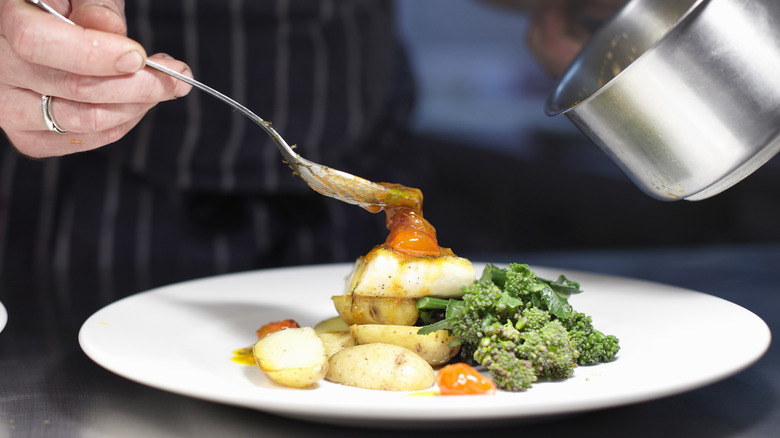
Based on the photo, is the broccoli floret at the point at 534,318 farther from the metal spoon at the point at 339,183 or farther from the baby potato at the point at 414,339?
the metal spoon at the point at 339,183

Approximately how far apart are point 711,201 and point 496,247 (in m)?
1.32

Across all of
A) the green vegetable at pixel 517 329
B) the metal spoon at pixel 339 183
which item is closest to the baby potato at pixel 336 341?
the green vegetable at pixel 517 329

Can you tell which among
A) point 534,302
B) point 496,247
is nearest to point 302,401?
point 534,302

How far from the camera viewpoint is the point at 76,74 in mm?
1560

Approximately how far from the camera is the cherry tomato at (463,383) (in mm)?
1391

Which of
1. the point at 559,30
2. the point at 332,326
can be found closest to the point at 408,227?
the point at 332,326

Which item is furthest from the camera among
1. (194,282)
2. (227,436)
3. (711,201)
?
(711,201)

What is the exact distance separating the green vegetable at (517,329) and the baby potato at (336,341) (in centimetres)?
19

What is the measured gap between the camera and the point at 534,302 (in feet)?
5.60

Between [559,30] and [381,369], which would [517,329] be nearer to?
[381,369]

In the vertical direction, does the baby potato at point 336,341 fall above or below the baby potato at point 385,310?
below

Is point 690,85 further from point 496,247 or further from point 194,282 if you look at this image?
point 496,247

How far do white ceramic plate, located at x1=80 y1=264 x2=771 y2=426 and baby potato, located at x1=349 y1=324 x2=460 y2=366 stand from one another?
210 millimetres

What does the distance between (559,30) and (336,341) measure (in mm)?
1596
